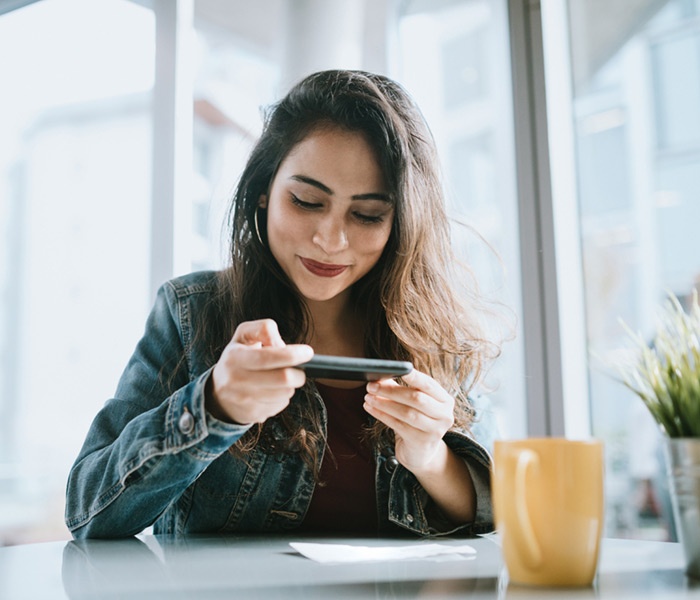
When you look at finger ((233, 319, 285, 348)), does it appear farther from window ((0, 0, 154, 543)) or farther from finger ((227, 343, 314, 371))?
window ((0, 0, 154, 543))

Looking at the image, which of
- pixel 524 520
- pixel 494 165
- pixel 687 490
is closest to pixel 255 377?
pixel 524 520

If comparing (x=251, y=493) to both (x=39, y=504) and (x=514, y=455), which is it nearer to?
(x=514, y=455)

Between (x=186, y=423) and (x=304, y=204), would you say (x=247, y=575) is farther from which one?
(x=304, y=204)

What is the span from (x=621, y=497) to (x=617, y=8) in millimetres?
2421

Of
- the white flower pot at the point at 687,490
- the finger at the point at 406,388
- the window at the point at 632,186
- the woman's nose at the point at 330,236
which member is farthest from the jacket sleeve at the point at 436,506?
the window at the point at 632,186

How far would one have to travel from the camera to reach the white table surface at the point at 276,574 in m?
0.60

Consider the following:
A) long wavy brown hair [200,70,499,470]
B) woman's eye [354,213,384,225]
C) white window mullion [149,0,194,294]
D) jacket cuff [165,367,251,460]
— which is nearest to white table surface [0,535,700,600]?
jacket cuff [165,367,251,460]

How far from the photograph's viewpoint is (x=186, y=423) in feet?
2.79

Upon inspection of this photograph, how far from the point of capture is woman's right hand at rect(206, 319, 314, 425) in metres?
0.77

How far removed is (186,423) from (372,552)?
10.3 inches

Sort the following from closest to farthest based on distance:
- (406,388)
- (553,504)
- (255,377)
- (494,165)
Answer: (553,504) < (255,377) < (406,388) < (494,165)

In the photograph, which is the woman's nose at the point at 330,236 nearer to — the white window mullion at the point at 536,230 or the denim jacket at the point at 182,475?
the denim jacket at the point at 182,475

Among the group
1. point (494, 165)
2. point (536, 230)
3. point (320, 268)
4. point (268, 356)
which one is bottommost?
point (268, 356)

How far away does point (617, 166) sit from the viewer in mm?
2600
